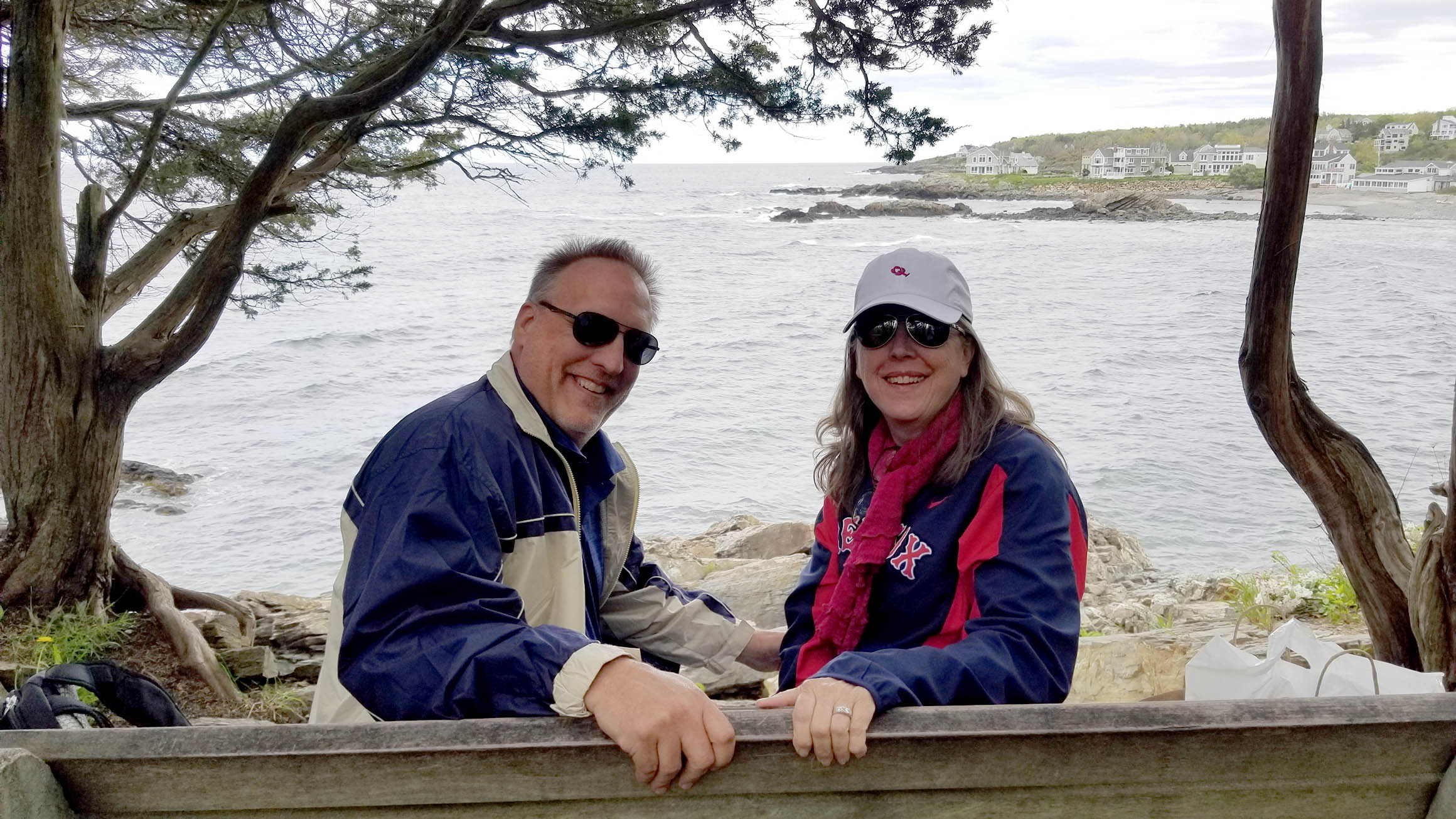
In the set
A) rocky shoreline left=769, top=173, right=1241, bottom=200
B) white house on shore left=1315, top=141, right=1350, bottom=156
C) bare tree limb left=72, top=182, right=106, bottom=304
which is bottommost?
bare tree limb left=72, top=182, right=106, bottom=304

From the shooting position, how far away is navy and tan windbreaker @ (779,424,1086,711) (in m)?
1.79

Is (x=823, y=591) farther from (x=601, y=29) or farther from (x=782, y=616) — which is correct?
(x=782, y=616)

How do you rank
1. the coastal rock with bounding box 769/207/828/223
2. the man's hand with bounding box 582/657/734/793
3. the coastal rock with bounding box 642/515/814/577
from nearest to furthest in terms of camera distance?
the man's hand with bounding box 582/657/734/793 → the coastal rock with bounding box 642/515/814/577 → the coastal rock with bounding box 769/207/828/223

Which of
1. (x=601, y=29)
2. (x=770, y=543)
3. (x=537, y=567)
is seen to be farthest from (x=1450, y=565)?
(x=770, y=543)

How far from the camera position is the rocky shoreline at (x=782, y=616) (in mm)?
4508

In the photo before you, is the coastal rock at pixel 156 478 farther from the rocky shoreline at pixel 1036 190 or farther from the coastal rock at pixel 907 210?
the rocky shoreline at pixel 1036 190

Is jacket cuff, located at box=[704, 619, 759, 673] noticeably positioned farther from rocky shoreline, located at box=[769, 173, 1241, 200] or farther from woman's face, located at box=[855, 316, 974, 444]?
rocky shoreline, located at box=[769, 173, 1241, 200]

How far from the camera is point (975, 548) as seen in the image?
2066 millimetres

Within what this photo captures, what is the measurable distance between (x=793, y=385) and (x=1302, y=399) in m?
19.6

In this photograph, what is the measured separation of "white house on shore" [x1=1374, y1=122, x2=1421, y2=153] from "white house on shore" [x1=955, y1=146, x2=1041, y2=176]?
38691 mm

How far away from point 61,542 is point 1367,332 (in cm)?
2766

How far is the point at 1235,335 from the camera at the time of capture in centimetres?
2747

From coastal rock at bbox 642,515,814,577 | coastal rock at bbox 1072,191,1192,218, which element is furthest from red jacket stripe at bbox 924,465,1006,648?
coastal rock at bbox 1072,191,1192,218

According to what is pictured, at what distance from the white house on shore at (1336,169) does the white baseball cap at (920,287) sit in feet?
282
